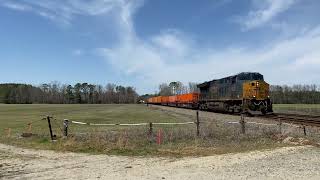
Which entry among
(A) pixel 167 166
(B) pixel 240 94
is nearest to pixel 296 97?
(B) pixel 240 94

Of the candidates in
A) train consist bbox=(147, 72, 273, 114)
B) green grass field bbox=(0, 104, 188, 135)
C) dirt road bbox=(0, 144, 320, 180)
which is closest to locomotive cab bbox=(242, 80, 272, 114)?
train consist bbox=(147, 72, 273, 114)

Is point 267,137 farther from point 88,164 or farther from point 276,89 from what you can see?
point 276,89

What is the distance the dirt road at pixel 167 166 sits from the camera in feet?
41.1

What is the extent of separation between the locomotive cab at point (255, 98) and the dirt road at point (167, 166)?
23.3 metres

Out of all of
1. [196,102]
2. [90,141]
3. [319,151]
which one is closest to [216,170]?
[319,151]

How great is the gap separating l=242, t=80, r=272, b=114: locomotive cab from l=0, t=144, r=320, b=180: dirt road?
23306 millimetres

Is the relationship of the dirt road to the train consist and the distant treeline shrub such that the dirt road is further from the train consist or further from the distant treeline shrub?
the distant treeline shrub

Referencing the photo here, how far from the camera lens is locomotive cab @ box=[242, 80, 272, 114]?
4081 cm

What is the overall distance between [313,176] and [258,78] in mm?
31988

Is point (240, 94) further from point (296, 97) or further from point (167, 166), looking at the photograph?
point (296, 97)

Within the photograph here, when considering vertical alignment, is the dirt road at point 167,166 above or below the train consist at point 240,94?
below

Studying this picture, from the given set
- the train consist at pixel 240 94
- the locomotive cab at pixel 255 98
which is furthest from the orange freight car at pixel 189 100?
the locomotive cab at pixel 255 98

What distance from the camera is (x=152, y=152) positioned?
1759 centimetres

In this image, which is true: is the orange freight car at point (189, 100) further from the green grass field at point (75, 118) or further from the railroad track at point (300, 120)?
the railroad track at point (300, 120)
